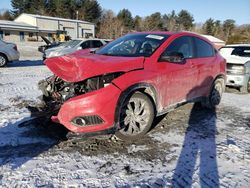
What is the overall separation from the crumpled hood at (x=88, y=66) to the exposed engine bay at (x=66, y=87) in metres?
0.11

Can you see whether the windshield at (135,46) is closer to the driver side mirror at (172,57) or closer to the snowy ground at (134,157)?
the driver side mirror at (172,57)

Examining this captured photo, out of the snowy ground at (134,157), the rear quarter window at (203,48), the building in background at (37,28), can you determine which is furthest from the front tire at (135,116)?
the building in background at (37,28)

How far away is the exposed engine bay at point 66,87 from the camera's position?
4.15 meters

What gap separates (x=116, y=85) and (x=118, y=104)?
0.94ft

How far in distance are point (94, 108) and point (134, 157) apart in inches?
36.2

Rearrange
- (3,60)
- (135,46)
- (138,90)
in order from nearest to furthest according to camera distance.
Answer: (138,90), (135,46), (3,60)

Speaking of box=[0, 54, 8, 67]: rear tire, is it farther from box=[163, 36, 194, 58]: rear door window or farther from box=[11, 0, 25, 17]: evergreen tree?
box=[11, 0, 25, 17]: evergreen tree

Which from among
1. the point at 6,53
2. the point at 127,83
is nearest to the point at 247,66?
the point at 127,83

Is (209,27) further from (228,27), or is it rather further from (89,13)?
A: (89,13)

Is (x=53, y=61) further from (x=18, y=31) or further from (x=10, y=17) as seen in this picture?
(x=10, y=17)

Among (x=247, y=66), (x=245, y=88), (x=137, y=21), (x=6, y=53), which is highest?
(x=137, y=21)

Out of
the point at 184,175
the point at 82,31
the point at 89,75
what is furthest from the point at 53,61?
the point at 82,31

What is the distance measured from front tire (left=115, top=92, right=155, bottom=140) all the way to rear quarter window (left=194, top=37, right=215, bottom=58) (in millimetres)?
2066

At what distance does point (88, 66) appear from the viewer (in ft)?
13.7
